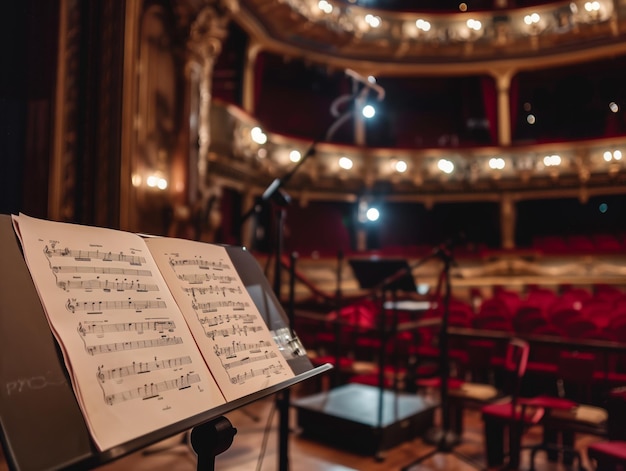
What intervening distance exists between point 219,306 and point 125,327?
33 centimetres

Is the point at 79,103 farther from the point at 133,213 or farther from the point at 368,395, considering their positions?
the point at 368,395

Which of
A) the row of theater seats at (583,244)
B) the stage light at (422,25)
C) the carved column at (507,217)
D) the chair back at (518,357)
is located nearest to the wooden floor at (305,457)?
the chair back at (518,357)

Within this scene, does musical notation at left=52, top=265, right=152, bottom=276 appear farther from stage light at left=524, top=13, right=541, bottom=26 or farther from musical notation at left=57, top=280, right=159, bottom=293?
stage light at left=524, top=13, right=541, bottom=26

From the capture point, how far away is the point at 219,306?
1293 millimetres

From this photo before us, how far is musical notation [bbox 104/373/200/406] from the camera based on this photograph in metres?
0.90

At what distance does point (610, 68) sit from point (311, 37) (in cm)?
786

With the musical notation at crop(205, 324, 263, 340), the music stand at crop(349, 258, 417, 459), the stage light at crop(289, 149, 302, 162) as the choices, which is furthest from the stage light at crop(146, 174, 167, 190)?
the stage light at crop(289, 149, 302, 162)

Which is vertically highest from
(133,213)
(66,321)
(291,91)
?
(291,91)

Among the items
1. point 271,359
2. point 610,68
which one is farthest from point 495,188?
point 271,359

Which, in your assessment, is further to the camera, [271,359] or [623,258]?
[623,258]

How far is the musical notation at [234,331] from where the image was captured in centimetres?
121

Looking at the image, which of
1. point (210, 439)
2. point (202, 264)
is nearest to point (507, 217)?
point (202, 264)

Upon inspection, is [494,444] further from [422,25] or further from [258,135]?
[422,25]

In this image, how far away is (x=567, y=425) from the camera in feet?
8.94
